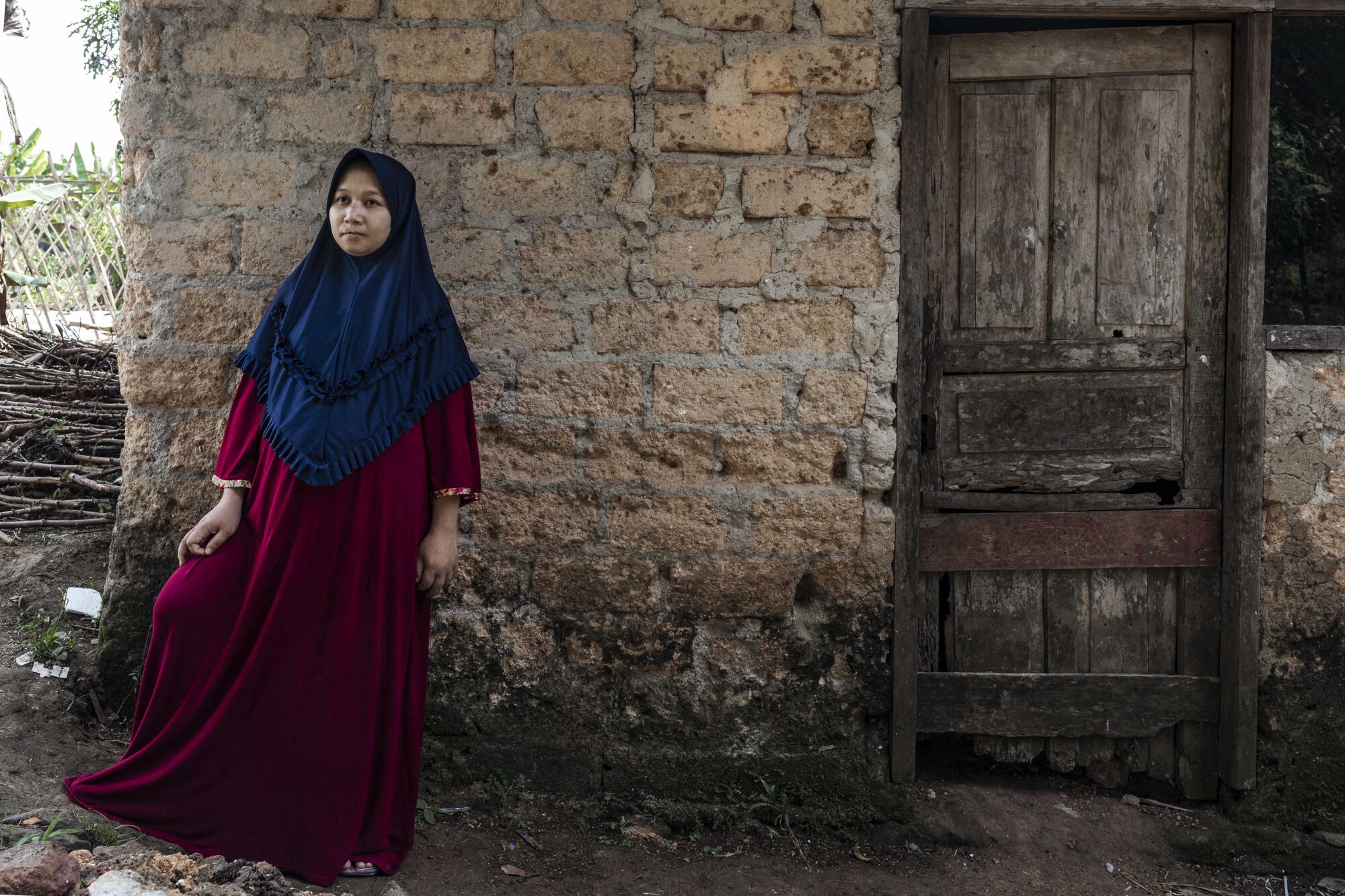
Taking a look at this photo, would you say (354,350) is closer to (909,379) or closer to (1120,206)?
(909,379)

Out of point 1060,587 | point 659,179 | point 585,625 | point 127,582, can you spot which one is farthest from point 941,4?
point 127,582

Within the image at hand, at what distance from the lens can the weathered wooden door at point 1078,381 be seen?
3.04 metres

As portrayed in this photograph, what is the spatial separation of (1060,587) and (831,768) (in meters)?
0.92

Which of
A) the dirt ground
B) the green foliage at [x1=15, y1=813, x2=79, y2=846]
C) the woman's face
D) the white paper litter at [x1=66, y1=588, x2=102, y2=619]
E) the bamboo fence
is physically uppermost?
the bamboo fence

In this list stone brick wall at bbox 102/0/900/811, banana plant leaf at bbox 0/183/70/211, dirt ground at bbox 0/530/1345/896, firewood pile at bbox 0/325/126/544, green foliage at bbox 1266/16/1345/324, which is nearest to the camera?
dirt ground at bbox 0/530/1345/896

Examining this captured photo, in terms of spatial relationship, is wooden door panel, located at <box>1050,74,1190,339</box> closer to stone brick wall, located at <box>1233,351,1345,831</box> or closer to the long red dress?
stone brick wall, located at <box>1233,351,1345,831</box>

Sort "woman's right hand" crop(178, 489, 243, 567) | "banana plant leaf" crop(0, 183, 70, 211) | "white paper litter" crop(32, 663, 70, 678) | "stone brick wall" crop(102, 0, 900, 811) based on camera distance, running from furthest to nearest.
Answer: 1. "banana plant leaf" crop(0, 183, 70, 211)
2. "white paper litter" crop(32, 663, 70, 678)
3. "stone brick wall" crop(102, 0, 900, 811)
4. "woman's right hand" crop(178, 489, 243, 567)

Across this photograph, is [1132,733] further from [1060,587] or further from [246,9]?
[246,9]

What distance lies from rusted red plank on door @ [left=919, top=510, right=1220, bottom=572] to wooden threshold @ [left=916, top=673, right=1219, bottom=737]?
1.18ft

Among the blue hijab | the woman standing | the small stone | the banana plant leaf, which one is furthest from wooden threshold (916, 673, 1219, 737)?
the banana plant leaf

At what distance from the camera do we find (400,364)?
245 cm

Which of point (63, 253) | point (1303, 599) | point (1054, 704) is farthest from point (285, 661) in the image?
point (63, 253)

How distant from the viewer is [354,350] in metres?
2.42

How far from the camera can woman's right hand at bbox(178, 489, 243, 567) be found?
98.0 inches
